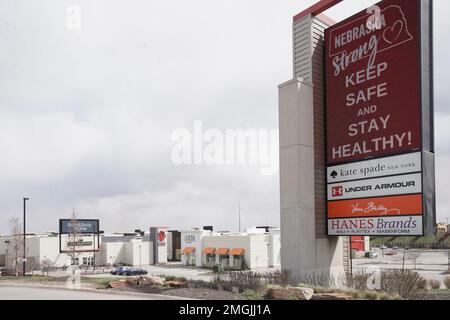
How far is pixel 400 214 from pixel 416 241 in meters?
104

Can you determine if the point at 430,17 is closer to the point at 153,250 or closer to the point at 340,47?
the point at 340,47

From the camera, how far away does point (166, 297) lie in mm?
17094

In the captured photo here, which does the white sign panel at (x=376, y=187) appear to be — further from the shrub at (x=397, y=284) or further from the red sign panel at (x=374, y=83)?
the shrub at (x=397, y=284)

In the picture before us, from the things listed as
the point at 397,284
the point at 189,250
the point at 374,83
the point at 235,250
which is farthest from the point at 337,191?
the point at 189,250

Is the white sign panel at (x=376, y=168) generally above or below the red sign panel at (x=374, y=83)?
below

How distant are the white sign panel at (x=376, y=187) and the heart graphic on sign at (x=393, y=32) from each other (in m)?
5.99

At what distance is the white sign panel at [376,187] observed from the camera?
17656 mm

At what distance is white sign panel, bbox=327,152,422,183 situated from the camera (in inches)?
696

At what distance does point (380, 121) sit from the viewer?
19.1 meters

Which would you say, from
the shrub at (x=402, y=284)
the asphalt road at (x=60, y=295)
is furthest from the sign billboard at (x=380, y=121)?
the asphalt road at (x=60, y=295)

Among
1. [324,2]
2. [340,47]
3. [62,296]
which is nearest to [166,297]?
[62,296]

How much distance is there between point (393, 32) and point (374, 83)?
2282 millimetres

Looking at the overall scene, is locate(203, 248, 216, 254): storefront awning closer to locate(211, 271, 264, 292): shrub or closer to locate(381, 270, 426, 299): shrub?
locate(211, 271, 264, 292): shrub

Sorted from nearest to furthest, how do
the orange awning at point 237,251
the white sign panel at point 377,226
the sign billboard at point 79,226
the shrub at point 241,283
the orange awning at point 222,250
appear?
1. the white sign panel at point 377,226
2. the shrub at point 241,283
3. the sign billboard at point 79,226
4. the orange awning at point 237,251
5. the orange awning at point 222,250
